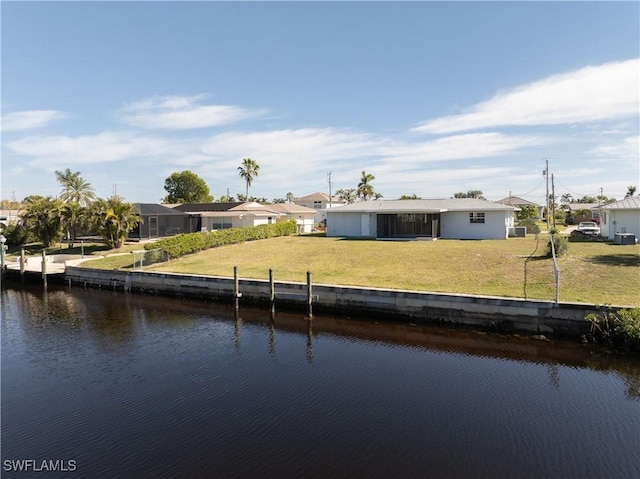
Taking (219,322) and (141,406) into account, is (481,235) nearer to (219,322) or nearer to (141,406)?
(219,322)

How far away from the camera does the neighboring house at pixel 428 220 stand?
37.8 metres

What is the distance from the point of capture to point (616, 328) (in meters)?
15.0

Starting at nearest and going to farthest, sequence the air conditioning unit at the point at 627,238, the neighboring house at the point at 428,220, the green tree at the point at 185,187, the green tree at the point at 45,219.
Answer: the air conditioning unit at the point at 627,238 → the neighboring house at the point at 428,220 → the green tree at the point at 45,219 → the green tree at the point at 185,187

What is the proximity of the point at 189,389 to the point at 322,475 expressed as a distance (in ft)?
18.5

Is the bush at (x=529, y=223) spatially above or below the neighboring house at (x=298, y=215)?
below

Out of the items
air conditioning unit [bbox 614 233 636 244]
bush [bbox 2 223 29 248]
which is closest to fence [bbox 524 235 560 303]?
air conditioning unit [bbox 614 233 636 244]

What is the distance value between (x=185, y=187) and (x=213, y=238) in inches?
2491

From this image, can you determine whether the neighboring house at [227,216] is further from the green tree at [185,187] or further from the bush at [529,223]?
the green tree at [185,187]

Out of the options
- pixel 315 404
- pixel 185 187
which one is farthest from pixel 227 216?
pixel 185 187

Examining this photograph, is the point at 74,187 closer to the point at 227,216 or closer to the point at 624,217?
the point at 227,216

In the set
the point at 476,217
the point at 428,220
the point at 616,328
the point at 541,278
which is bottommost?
the point at 616,328

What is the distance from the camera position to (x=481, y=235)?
38.0 m

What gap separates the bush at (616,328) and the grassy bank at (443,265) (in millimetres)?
1338

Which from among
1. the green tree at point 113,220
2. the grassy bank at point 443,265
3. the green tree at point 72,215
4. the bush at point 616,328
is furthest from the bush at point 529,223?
the green tree at point 72,215
